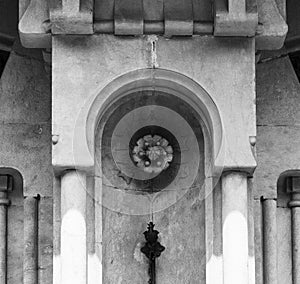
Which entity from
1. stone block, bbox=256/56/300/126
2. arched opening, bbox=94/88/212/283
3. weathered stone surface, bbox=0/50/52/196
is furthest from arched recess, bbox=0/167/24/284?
stone block, bbox=256/56/300/126

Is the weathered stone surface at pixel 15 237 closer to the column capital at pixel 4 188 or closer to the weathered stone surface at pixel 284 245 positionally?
the column capital at pixel 4 188

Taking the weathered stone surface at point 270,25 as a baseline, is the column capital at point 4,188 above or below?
below

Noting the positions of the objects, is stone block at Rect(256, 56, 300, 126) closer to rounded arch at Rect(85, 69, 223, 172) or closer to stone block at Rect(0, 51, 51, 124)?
rounded arch at Rect(85, 69, 223, 172)

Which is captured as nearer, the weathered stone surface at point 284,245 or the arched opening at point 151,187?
the arched opening at point 151,187

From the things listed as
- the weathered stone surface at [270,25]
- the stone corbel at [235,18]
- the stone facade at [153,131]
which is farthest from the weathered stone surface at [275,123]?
the stone corbel at [235,18]

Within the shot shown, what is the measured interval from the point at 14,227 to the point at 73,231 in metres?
1.56

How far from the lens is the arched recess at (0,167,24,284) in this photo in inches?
572

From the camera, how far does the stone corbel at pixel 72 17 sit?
13281 mm

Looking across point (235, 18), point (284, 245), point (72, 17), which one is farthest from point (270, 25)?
point (284, 245)

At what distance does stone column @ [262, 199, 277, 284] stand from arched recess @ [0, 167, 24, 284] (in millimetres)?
1936

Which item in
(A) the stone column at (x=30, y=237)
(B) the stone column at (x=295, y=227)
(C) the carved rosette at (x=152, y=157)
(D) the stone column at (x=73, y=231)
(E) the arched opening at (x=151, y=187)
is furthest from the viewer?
(B) the stone column at (x=295, y=227)

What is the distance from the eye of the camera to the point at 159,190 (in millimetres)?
13938

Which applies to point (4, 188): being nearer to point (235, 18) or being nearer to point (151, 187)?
point (151, 187)

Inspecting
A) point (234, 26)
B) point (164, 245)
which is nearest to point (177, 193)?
point (164, 245)
